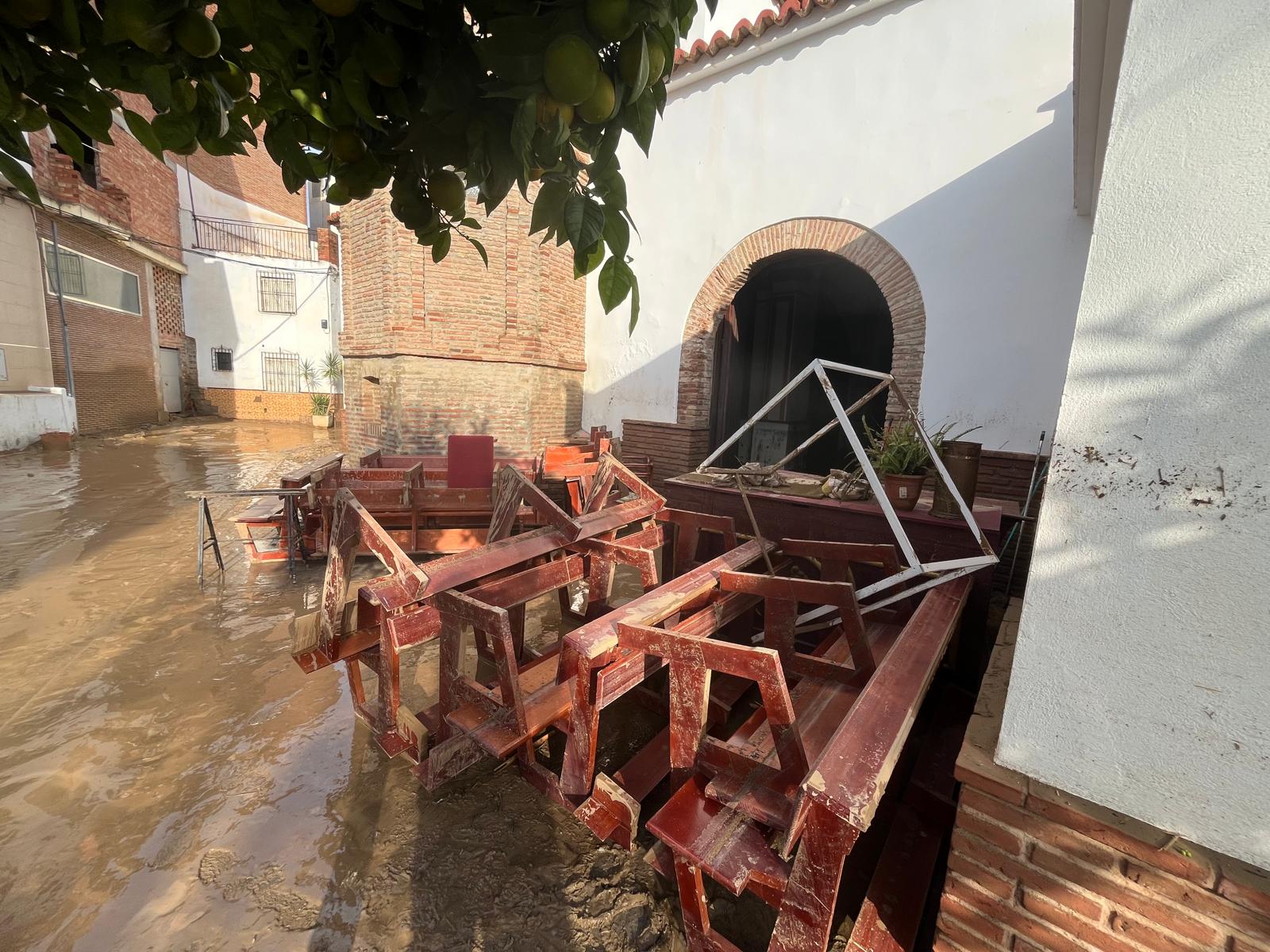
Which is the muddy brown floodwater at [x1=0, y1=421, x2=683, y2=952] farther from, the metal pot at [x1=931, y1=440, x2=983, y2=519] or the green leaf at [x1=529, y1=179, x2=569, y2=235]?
the metal pot at [x1=931, y1=440, x2=983, y2=519]

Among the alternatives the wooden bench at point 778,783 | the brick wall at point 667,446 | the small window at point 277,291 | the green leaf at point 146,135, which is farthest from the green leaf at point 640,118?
the small window at point 277,291

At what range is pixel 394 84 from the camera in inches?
34.0

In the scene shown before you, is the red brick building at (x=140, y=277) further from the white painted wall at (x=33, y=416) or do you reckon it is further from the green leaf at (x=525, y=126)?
the green leaf at (x=525, y=126)

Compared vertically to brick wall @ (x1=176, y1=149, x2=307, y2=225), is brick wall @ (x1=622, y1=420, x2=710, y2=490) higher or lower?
lower

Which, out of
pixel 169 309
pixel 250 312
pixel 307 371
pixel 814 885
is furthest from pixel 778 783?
pixel 250 312

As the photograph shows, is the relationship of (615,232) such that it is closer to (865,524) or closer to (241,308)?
(865,524)

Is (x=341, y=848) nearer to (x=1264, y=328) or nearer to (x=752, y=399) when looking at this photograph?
(x=1264, y=328)

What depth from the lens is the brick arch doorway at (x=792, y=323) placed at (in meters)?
5.93

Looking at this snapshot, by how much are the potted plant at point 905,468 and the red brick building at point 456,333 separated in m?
5.95

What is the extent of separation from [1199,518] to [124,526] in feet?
31.6

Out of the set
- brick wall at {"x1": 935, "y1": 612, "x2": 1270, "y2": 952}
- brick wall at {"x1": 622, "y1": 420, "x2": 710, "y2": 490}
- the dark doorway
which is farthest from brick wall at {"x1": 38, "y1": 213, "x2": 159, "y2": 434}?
brick wall at {"x1": 935, "y1": 612, "x2": 1270, "y2": 952}

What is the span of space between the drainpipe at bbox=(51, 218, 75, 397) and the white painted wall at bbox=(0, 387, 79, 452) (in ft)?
2.40

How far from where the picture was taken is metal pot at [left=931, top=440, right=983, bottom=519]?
334 centimetres

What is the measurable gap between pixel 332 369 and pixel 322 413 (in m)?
1.99
